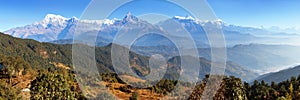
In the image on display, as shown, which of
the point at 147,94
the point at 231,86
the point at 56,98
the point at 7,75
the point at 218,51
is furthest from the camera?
the point at 7,75

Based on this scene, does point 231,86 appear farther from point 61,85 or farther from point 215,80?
point 61,85

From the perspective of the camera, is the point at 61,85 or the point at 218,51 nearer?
the point at 218,51

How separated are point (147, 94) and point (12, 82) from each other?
3797 cm

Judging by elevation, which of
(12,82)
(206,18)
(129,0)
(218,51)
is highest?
(129,0)

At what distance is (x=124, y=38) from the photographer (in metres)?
42.6

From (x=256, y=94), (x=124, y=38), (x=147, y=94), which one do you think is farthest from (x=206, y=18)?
(x=256, y=94)

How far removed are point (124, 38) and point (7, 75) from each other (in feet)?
212

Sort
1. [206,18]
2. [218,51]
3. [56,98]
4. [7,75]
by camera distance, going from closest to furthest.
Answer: [206,18] → [218,51] → [56,98] → [7,75]

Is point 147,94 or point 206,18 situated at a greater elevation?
point 206,18

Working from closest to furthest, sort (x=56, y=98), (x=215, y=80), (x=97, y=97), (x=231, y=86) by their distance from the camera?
(x=215, y=80) < (x=231, y=86) < (x=56, y=98) < (x=97, y=97)

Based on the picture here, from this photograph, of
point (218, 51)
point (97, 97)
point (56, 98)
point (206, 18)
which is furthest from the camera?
point (97, 97)

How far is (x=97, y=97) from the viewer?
6056cm

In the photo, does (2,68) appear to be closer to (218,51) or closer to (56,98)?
(56,98)

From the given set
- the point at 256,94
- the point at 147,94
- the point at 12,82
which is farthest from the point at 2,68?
the point at 256,94
